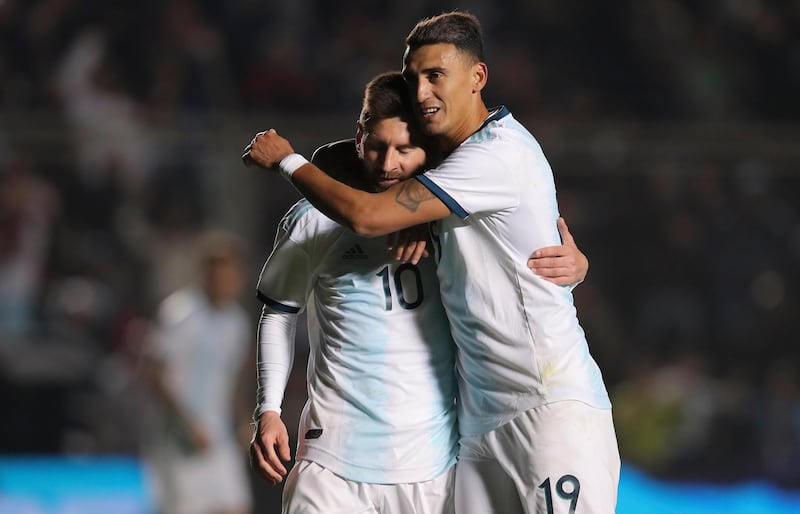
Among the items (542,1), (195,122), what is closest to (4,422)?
(195,122)

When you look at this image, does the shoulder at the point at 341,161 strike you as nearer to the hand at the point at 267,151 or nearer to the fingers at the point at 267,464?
the hand at the point at 267,151

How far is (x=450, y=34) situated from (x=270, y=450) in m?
1.32

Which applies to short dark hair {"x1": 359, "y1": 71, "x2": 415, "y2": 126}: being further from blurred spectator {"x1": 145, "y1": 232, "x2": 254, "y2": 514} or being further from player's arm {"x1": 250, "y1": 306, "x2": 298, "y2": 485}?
blurred spectator {"x1": 145, "y1": 232, "x2": 254, "y2": 514}

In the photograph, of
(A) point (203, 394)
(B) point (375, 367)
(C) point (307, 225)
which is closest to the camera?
(B) point (375, 367)

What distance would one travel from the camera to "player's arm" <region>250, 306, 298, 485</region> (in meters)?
3.70

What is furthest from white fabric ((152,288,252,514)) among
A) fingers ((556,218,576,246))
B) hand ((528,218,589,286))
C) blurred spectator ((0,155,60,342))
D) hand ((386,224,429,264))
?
hand ((528,218,589,286))

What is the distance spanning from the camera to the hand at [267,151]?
144 inches

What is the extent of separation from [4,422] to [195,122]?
8.64 feet

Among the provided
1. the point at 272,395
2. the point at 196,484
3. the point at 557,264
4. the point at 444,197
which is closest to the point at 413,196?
the point at 444,197

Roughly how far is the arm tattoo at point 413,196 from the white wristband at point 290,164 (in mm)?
319

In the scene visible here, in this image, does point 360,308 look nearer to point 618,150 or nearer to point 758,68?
point 618,150

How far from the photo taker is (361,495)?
3668 mm

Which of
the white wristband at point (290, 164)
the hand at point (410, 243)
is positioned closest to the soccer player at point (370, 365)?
the hand at point (410, 243)

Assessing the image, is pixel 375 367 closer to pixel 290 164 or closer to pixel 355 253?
pixel 355 253
